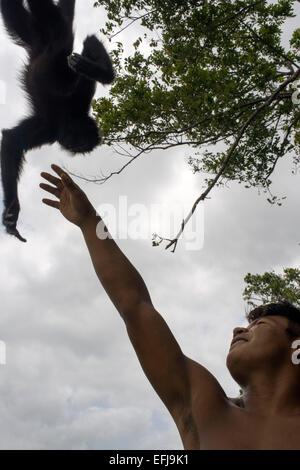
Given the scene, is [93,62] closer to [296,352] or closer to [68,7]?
[68,7]

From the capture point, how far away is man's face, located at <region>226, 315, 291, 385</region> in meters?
1.90

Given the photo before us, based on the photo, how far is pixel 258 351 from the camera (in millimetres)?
1891

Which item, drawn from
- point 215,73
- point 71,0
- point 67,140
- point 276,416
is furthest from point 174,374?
point 215,73

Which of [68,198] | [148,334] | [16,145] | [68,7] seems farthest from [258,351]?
[68,7]

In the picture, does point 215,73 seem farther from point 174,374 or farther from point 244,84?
point 174,374

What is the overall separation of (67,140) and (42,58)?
2.21 ft

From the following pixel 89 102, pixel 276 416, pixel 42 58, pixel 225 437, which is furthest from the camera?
pixel 89 102

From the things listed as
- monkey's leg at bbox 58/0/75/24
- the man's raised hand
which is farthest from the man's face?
monkey's leg at bbox 58/0/75/24

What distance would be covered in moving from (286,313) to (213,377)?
465mm

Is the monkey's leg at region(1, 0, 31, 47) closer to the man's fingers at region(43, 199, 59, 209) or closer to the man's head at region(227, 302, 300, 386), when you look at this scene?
the man's fingers at region(43, 199, 59, 209)

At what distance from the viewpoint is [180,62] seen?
20.1 feet

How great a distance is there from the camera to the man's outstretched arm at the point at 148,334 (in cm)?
179

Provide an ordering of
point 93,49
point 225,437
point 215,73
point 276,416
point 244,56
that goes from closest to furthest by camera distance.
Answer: point 225,437 < point 276,416 < point 93,49 < point 215,73 < point 244,56

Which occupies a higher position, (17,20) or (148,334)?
(17,20)
